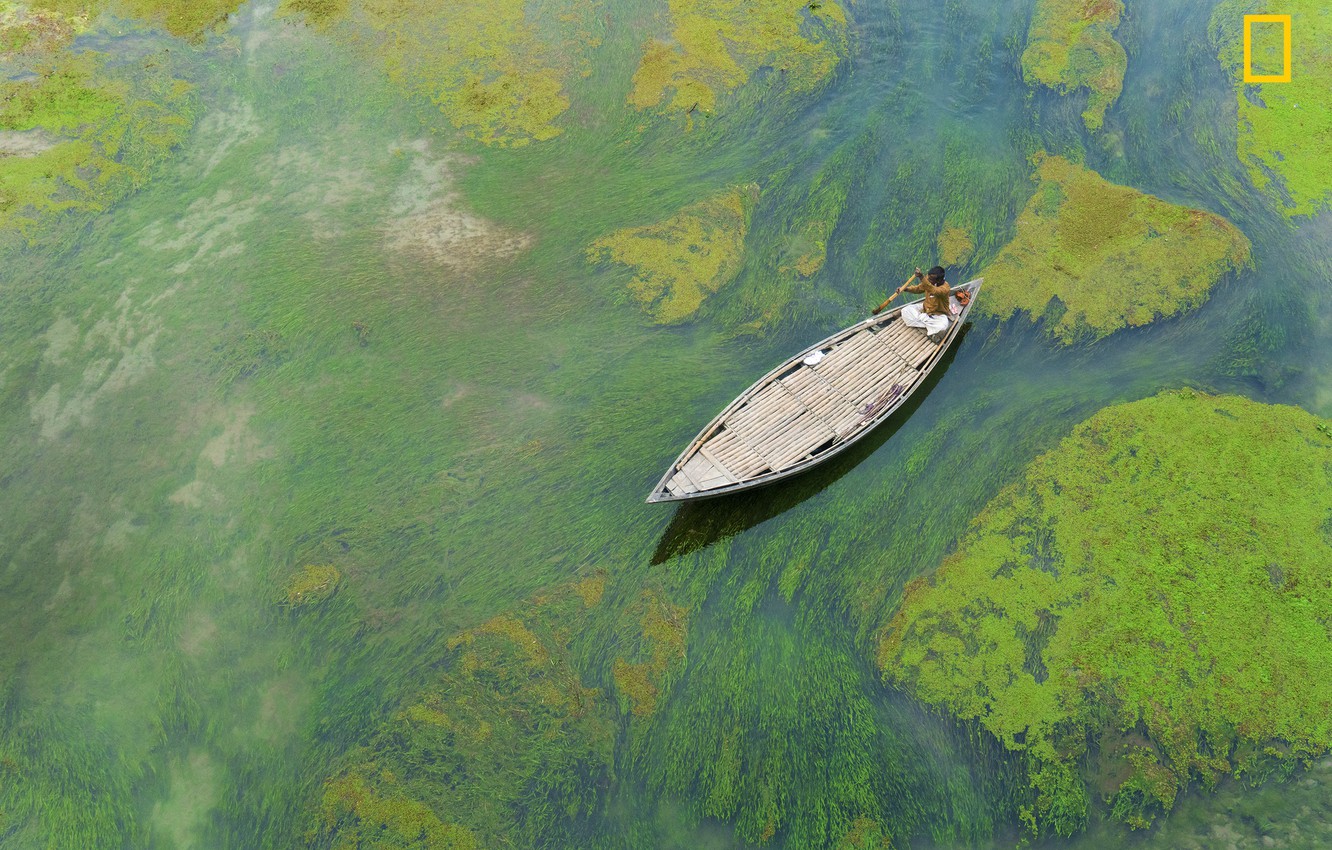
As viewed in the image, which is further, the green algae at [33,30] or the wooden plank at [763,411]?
the green algae at [33,30]

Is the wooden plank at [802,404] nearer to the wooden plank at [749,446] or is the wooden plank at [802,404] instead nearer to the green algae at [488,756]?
the wooden plank at [749,446]

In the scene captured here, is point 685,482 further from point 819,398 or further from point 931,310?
point 931,310

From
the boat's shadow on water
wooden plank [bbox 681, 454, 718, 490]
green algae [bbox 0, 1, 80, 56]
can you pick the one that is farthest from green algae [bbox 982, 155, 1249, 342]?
green algae [bbox 0, 1, 80, 56]

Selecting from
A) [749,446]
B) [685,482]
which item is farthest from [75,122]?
[749,446]

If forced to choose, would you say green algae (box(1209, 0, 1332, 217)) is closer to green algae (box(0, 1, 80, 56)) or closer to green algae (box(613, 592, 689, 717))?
green algae (box(613, 592, 689, 717))

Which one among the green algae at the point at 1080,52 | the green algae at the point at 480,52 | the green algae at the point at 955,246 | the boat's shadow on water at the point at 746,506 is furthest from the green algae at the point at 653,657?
the green algae at the point at 1080,52

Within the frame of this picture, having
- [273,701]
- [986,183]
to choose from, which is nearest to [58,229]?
[273,701]

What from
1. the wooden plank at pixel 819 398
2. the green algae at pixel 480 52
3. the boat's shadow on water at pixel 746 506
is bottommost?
the boat's shadow on water at pixel 746 506

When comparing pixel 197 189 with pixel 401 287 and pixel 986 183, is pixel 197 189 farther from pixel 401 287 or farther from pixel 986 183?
pixel 986 183
